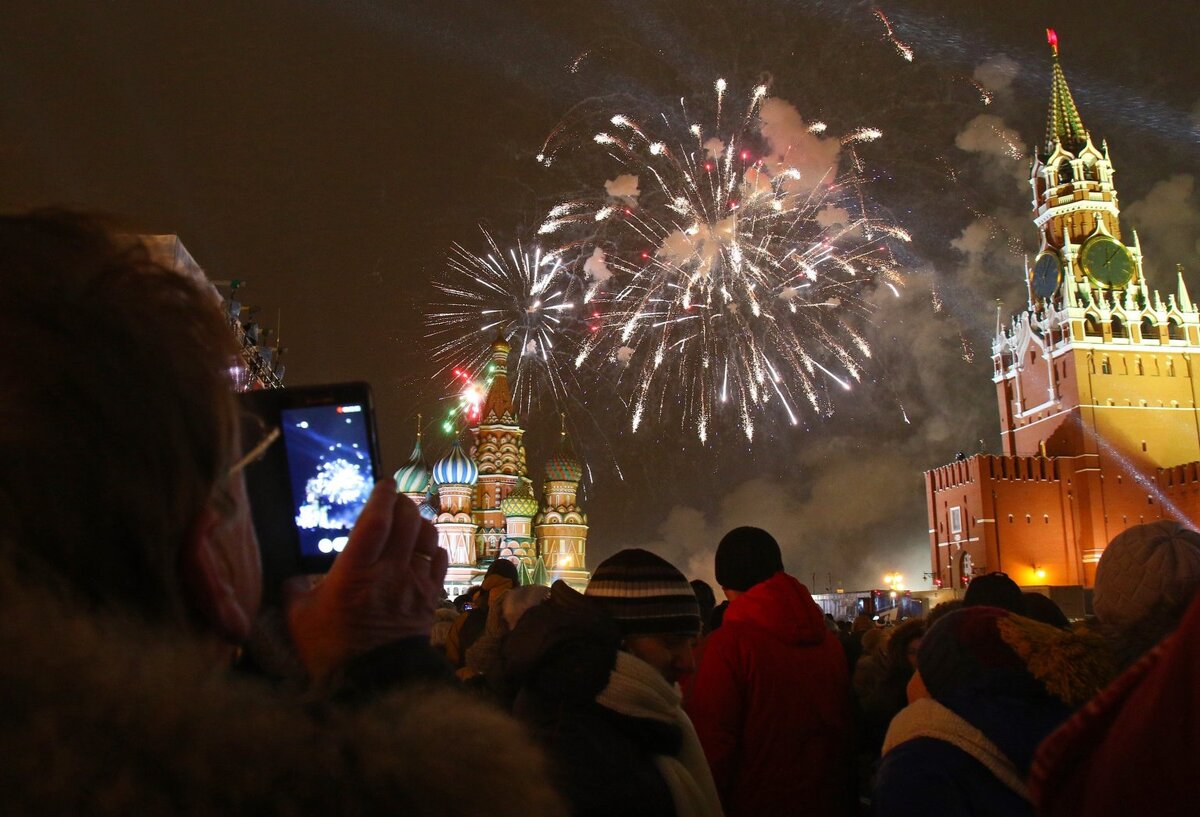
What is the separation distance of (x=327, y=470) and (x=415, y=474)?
4074 centimetres

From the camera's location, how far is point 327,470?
147 centimetres

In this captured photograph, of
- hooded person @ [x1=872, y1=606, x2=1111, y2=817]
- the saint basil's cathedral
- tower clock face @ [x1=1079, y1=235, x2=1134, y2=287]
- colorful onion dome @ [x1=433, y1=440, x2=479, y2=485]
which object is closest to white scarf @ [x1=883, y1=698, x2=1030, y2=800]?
hooded person @ [x1=872, y1=606, x2=1111, y2=817]

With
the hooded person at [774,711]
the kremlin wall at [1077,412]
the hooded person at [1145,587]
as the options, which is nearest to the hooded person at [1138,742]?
the hooded person at [1145,587]

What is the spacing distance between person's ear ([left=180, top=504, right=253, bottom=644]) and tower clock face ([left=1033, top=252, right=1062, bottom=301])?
55.8 meters

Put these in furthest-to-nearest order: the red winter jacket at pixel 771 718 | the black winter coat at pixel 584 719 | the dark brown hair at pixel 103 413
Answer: the red winter jacket at pixel 771 718, the black winter coat at pixel 584 719, the dark brown hair at pixel 103 413

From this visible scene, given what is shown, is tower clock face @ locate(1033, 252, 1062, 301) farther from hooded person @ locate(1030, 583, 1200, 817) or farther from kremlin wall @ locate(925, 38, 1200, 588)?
hooded person @ locate(1030, 583, 1200, 817)

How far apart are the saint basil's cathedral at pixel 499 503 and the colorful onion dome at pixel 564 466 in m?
0.05

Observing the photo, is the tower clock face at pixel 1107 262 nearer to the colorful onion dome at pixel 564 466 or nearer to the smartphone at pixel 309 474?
the colorful onion dome at pixel 564 466

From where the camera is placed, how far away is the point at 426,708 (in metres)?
0.82

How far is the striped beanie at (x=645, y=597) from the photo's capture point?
9.02ft

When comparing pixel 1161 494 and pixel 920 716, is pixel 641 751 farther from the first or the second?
pixel 1161 494

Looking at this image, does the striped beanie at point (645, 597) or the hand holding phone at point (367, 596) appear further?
the striped beanie at point (645, 597)

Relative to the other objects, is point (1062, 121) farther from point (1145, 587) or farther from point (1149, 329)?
point (1145, 587)

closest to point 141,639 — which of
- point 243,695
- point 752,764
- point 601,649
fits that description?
point 243,695
